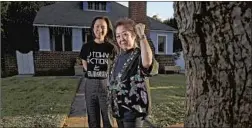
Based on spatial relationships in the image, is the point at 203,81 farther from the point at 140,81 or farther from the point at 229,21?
the point at 140,81

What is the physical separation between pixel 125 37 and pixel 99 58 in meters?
0.53

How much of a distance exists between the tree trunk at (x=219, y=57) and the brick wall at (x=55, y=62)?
2.70 m

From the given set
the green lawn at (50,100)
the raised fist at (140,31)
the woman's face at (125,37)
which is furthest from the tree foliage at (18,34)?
the raised fist at (140,31)

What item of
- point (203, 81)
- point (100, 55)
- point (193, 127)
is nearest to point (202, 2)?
point (203, 81)

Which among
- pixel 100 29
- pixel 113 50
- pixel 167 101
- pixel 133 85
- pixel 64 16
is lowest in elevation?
pixel 167 101

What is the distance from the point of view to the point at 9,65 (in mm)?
5547

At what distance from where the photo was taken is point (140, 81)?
133cm

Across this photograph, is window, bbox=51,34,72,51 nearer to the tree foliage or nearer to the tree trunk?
the tree foliage

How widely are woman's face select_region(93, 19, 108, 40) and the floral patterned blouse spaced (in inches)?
20.0

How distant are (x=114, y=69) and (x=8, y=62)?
186 inches

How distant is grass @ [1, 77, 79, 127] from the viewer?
3.07m

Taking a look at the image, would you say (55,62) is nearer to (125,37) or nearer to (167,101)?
(167,101)

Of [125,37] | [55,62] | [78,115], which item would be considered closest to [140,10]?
[55,62]

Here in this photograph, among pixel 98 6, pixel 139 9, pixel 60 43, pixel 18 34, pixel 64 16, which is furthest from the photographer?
pixel 64 16
